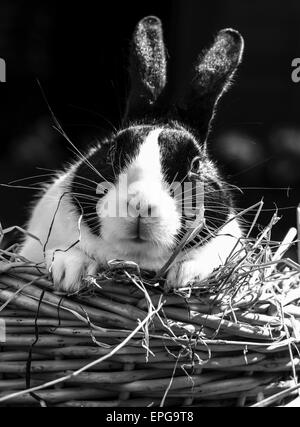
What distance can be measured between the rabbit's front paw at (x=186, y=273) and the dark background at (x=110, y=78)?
766 mm

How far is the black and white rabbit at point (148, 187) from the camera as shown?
1.27 meters

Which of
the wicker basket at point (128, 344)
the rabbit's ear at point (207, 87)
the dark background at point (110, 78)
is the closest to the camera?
the wicker basket at point (128, 344)

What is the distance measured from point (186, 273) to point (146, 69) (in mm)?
607

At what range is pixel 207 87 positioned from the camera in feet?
5.15

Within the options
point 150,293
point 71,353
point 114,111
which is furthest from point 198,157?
point 114,111

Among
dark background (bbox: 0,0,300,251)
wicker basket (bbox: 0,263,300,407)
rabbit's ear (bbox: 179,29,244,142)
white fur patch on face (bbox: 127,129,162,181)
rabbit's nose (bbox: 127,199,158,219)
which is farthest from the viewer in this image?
dark background (bbox: 0,0,300,251)

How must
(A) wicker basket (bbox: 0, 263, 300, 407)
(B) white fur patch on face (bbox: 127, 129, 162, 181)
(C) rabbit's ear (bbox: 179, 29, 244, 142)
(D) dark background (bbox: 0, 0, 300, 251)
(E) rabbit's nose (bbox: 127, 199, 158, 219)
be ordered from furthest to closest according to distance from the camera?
(D) dark background (bbox: 0, 0, 300, 251), (C) rabbit's ear (bbox: 179, 29, 244, 142), (B) white fur patch on face (bbox: 127, 129, 162, 181), (E) rabbit's nose (bbox: 127, 199, 158, 219), (A) wicker basket (bbox: 0, 263, 300, 407)

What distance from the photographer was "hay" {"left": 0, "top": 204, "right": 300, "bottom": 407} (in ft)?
3.59

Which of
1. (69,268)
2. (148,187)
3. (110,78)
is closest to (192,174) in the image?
(148,187)

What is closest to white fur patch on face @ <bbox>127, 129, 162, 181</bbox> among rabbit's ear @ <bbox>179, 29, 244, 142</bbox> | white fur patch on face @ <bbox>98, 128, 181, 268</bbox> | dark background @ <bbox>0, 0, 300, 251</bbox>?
white fur patch on face @ <bbox>98, 128, 181, 268</bbox>

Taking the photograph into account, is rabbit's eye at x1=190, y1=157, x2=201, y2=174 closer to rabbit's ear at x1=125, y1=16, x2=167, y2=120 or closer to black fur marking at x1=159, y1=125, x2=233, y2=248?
black fur marking at x1=159, y1=125, x2=233, y2=248

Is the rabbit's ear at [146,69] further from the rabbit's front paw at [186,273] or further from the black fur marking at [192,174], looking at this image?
the rabbit's front paw at [186,273]

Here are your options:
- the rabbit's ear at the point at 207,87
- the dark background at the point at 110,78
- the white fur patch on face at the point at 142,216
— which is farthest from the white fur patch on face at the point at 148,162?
the dark background at the point at 110,78

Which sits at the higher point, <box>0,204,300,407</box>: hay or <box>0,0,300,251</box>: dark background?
<box>0,0,300,251</box>: dark background
